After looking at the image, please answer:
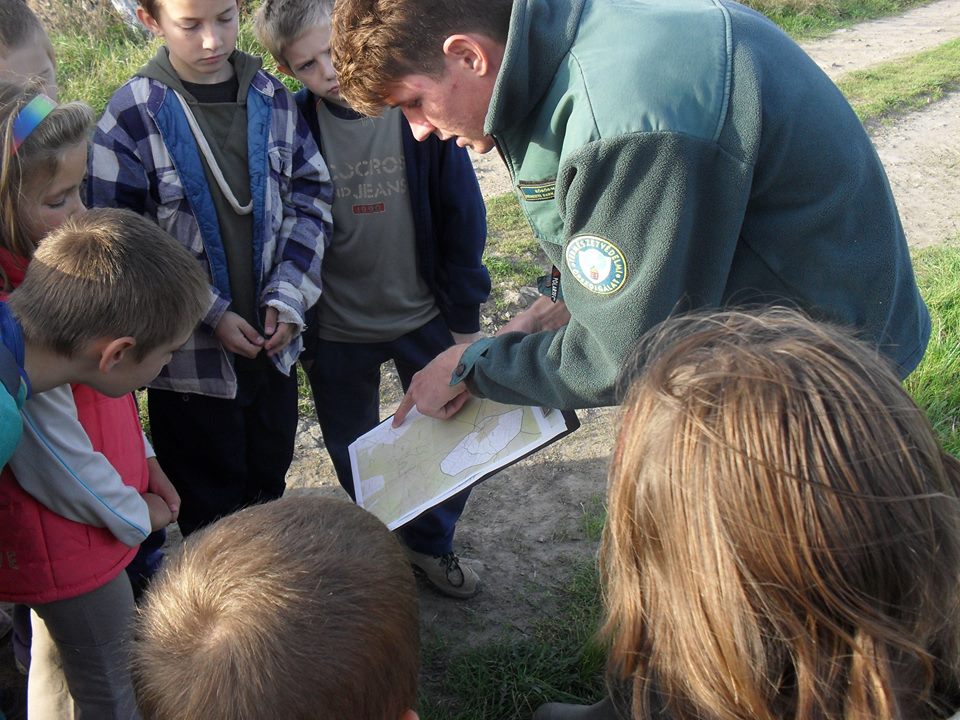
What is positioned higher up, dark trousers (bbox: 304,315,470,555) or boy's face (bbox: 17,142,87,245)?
boy's face (bbox: 17,142,87,245)

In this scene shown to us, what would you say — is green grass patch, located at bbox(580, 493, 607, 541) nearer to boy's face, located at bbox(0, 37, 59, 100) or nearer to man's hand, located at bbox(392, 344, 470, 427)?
man's hand, located at bbox(392, 344, 470, 427)

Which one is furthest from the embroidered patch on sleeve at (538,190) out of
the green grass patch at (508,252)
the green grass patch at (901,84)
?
the green grass patch at (901,84)

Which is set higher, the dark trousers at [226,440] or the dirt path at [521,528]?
the dark trousers at [226,440]

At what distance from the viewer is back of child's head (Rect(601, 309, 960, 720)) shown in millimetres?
1059

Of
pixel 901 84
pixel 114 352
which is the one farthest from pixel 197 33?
pixel 901 84

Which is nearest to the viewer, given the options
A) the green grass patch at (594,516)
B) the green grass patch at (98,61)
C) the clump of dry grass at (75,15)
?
the green grass patch at (594,516)

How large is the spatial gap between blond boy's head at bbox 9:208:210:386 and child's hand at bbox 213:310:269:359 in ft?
1.31

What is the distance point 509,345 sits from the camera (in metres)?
1.87

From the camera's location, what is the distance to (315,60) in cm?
247

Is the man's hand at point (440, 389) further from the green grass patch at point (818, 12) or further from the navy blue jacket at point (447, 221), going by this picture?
the green grass patch at point (818, 12)

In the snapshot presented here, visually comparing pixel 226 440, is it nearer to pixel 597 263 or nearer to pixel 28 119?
pixel 28 119

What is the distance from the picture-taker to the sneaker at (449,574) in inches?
110

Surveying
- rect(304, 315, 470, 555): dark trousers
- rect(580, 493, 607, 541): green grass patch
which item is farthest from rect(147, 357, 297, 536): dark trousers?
rect(580, 493, 607, 541): green grass patch

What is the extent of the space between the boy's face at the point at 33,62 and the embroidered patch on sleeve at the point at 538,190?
4.72 ft
